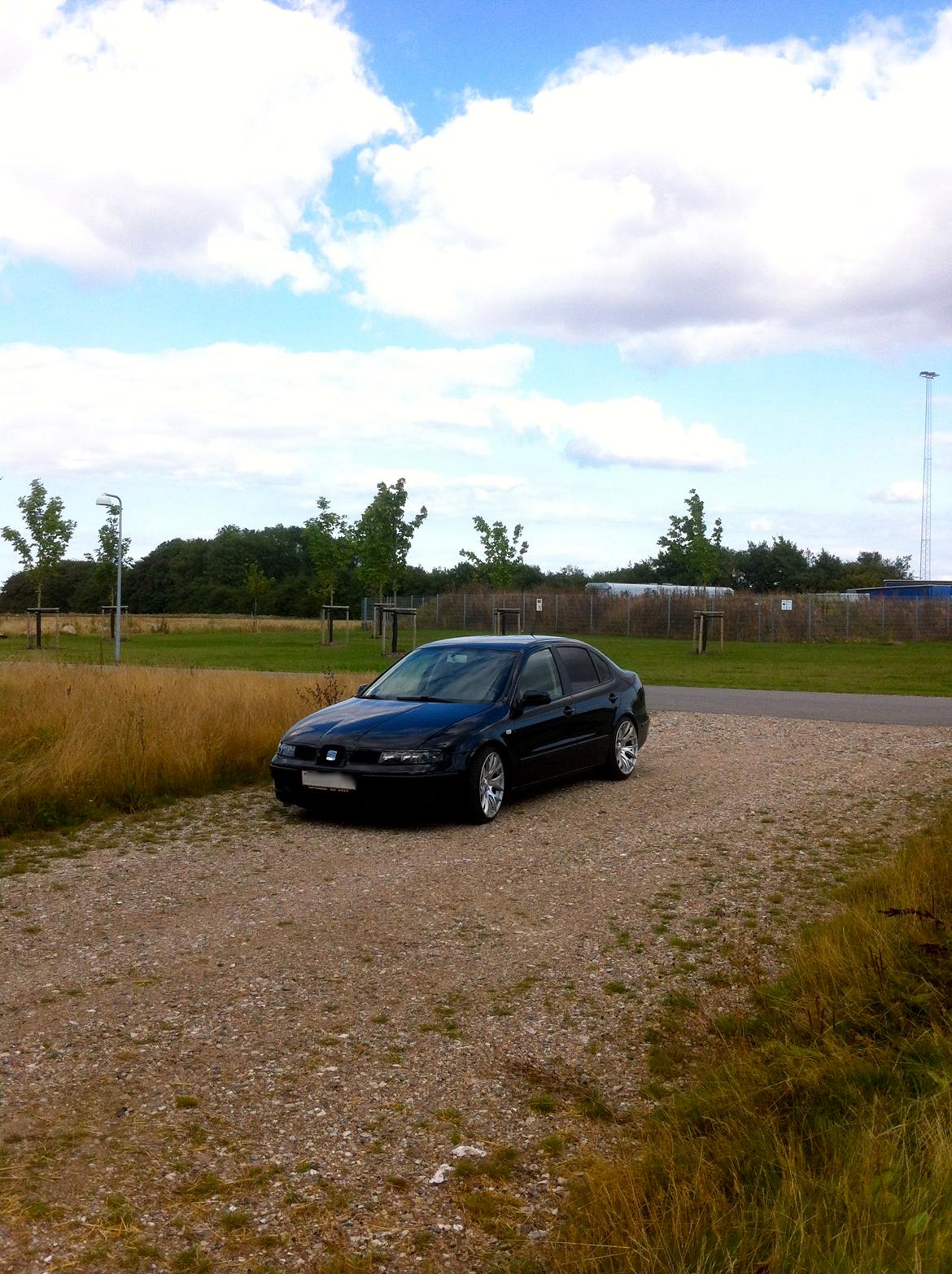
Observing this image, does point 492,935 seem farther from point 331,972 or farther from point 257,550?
point 257,550

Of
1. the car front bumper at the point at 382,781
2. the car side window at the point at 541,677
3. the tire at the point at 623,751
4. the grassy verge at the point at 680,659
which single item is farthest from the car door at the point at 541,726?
the grassy verge at the point at 680,659

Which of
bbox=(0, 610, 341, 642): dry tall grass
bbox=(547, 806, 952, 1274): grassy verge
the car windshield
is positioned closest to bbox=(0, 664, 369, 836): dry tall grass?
the car windshield

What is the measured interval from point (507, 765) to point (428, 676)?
1.35 meters

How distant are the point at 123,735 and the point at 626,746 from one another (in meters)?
4.73

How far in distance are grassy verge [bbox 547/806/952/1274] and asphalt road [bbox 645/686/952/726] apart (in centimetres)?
1268

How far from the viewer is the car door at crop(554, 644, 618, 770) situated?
10.7 meters

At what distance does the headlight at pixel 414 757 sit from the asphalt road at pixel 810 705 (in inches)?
373

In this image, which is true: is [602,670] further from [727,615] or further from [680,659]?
[727,615]

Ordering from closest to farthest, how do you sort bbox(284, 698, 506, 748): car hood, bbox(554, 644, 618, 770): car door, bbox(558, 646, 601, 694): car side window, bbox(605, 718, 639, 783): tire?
1. bbox(284, 698, 506, 748): car hood
2. bbox(554, 644, 618, 770): car door
3. bbox(558, 646, 601, 694): car side window
4. bbox(605, 718, 639, 783): tire

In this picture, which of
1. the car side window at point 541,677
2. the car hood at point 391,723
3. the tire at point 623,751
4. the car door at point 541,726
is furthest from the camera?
the tire at point 623,751

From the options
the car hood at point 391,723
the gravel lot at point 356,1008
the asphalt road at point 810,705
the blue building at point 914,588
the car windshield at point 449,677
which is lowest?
the gravel lot at point 356,1008

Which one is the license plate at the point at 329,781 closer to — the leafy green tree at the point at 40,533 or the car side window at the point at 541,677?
the car side window at the point at 541,677

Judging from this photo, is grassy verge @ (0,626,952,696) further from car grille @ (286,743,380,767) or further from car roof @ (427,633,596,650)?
car grille @ (286,743,380,767)

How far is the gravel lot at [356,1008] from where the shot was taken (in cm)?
343
